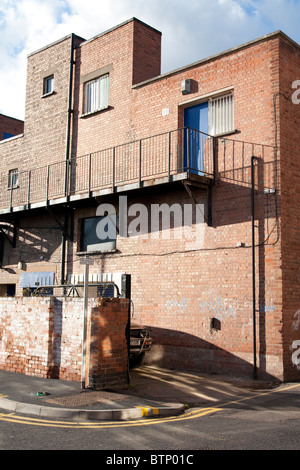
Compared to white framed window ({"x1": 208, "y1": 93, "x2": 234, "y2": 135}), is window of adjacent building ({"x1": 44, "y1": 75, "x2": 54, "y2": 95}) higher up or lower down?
higher up

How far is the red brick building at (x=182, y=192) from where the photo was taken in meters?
11.7

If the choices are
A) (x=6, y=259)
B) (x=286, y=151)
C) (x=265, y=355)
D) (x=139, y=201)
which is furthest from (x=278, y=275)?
(x=6, y=259)

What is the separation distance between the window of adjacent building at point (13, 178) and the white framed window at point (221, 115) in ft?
29.8

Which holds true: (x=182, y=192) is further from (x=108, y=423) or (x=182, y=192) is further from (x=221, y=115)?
(x=108, y=423)

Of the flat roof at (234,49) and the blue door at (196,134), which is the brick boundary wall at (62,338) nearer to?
the blue door at (196,134)

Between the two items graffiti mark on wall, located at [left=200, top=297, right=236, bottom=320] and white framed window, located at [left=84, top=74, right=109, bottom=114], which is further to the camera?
white framed window, located at [left=84, top=74, right=109, bottom=114]

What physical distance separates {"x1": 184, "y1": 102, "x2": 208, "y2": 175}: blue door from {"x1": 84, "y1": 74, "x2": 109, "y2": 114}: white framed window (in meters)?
3.57

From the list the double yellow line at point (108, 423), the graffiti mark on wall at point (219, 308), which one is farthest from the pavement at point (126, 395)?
the graffiti mark on wall at point (219, 308)

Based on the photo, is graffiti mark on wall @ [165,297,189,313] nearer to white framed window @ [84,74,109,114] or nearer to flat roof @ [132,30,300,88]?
flat roof @ [132,30,300,88]

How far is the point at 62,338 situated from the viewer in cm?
1016

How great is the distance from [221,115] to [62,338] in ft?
24.0

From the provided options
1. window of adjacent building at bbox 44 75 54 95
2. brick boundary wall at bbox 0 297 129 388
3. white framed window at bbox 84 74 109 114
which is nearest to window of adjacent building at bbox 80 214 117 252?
white framed window at bbox 84 74 109 114

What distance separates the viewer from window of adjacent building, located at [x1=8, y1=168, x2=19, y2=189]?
19286 millimetres

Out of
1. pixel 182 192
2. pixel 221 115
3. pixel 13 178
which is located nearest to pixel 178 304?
pixel 182 192
